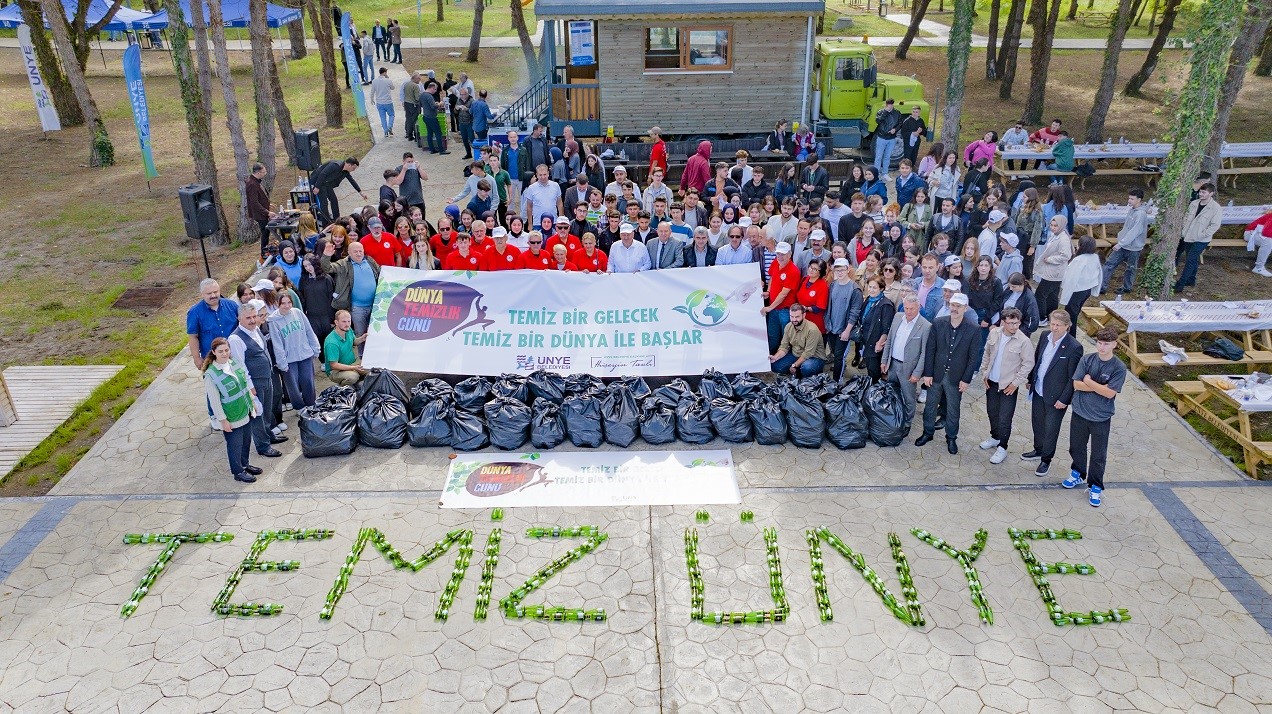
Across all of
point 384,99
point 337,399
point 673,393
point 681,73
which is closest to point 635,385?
point 673,393

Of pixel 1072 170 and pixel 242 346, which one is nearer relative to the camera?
pixel 242 346

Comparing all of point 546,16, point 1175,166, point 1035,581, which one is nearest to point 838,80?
point 546,16

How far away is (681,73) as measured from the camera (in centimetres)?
1848

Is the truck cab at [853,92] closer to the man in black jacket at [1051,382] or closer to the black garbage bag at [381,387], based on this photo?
the man in black jacket at [1051,382]

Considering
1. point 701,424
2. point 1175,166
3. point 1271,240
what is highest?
point 1175,166

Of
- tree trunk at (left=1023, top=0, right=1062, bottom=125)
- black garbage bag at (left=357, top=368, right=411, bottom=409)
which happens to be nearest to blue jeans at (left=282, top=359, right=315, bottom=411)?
black garbage bag at (left=357, top=368, right=411, bottom=409)

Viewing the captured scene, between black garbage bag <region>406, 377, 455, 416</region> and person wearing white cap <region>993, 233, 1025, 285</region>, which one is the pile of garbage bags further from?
person wearing white cap <region>993, 233, 1025, 285</region>

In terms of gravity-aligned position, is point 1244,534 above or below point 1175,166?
below

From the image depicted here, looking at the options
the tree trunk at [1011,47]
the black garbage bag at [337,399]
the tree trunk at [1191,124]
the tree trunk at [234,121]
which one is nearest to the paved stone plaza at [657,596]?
the black garbage bag at [337,399]

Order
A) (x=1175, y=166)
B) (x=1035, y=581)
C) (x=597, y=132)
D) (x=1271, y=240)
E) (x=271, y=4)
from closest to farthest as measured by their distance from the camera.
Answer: (x=1035, y=581), (x=1175, y=166), (x=1271, y=240), (x=597, y=132), (x=271, y=4)

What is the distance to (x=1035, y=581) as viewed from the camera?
23.4 feet

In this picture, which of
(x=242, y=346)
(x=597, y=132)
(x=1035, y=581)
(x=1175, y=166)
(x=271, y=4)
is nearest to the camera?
(x=1035, y=581)

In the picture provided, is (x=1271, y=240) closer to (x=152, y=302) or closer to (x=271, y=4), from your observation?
(x=152, y=302)

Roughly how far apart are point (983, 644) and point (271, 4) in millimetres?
34662
